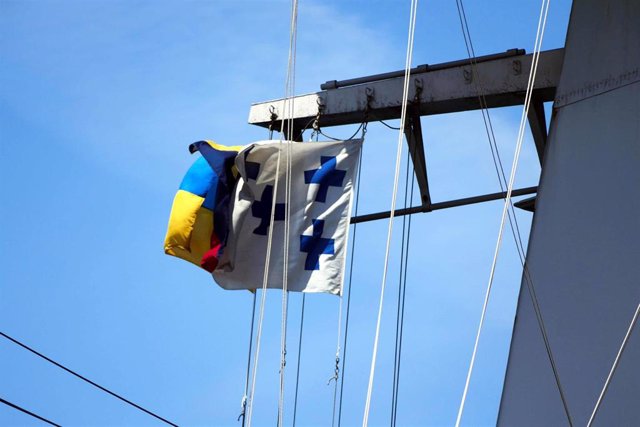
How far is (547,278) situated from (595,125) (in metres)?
1.64

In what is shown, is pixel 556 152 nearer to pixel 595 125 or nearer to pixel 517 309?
pixel 595 125

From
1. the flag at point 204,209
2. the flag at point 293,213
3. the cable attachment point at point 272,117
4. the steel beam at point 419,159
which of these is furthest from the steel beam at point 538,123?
the flag at point 204,209

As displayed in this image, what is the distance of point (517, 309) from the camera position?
43.7 ft

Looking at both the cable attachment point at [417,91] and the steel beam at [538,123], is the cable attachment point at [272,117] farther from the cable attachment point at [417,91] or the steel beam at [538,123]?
the steel beam at [538,123]

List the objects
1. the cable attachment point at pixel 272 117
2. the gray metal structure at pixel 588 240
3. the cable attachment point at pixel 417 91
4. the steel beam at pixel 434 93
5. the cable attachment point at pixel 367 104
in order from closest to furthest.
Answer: the gray metal structure at pixel 588 240, the steel beam at pixel 434 93, the cable attachment point at pixel 417 91, the cable attachment point at pixel 367 104, the cable attachment point at pixel 272 117

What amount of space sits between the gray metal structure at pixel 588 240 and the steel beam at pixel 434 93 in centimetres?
278

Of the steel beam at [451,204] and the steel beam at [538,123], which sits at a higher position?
the steel beam at [538,123]

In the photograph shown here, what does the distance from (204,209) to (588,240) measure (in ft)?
19.7

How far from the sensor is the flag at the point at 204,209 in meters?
17.1

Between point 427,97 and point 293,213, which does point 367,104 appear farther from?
point 293,213

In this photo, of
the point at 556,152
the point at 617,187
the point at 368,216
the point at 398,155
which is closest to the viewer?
the point at 398,155

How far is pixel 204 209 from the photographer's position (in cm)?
1722

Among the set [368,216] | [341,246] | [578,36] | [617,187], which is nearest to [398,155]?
[617,187]

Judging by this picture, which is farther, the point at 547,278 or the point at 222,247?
the point at 222,247
